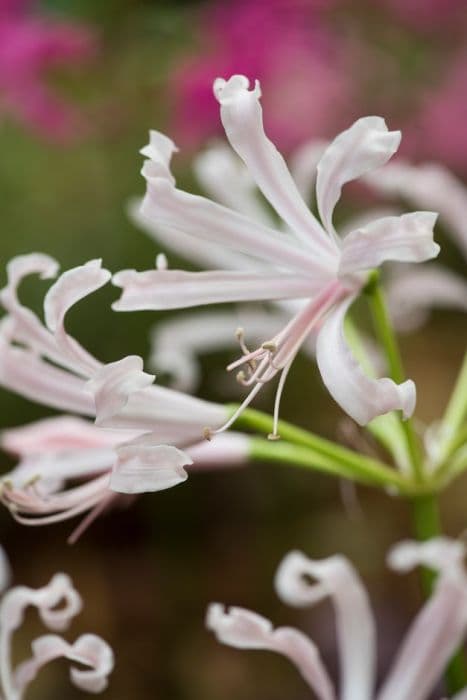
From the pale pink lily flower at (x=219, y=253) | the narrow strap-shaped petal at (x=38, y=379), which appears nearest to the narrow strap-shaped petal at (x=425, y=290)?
the pale pink lily flower at (x=219, y=253)

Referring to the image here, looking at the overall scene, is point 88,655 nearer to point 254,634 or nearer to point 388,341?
point 254,634

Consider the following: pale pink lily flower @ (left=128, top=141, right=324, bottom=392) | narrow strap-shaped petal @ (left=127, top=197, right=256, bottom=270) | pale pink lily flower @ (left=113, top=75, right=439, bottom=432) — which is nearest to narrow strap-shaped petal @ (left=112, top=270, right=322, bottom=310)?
pale pink lily flower @ (left=113, top=75, right=439, bottom=432)

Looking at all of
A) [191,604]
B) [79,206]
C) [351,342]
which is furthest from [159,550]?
[351,342]

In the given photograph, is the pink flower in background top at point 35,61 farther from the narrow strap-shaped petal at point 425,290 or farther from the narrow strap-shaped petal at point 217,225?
the narrow strap-shaped petal at point 217,225

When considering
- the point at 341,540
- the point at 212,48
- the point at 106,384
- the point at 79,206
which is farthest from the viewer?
the point at 341,540

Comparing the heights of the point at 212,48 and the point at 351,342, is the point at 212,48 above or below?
above

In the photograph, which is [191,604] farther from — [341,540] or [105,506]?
[105,506]

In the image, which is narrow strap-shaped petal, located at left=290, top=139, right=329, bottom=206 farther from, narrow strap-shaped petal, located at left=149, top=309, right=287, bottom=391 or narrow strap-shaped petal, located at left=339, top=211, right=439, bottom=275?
narrow strap-shaped petal, located at left=339, top=211, right=439, bottom=275
